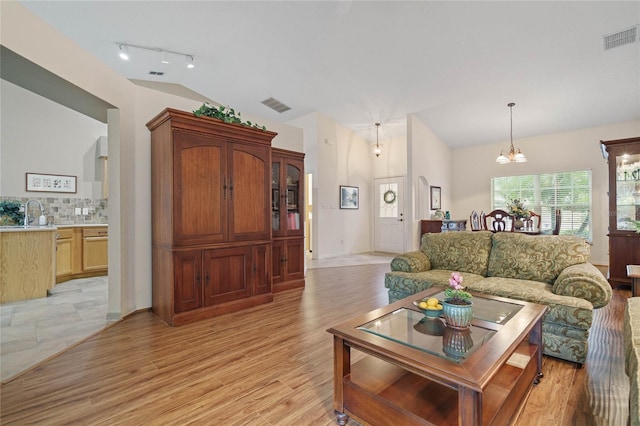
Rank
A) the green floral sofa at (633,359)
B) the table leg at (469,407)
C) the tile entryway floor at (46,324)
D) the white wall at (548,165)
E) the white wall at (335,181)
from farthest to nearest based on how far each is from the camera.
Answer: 1. the white wall at (335,181)
2. the white wall at (548,165)
3. the tile entryway floor at (46,324)
4. the table leg at (469,407)
5. the green floral sofa at (633,359)

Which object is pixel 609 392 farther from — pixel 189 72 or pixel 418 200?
pixel 189 72

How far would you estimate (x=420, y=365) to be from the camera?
125cm

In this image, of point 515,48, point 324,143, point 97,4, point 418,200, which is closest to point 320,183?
point 324,143

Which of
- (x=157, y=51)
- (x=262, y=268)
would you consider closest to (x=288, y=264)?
(x=262, y=268)

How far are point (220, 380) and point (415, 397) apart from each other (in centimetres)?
127

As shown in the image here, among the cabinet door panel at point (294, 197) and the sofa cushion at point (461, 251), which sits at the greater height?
the cabinet door panel at point (294, 197)

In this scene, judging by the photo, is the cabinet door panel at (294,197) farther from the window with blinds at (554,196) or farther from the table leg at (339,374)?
the window with blinds at (554,196)

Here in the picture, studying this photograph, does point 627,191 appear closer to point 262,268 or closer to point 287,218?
point 287,218

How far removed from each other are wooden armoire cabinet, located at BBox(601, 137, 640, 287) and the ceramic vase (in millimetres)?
4289

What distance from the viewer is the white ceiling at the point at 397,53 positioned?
359 centimetres

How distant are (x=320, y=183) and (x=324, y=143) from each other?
955mm

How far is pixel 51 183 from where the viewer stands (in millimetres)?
4902

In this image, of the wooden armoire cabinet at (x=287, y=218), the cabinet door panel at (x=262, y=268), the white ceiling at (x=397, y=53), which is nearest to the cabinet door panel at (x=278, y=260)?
the wooden armoire cabinet at (x=287, y=218)

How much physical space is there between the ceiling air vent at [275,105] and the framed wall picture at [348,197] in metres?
2.33
